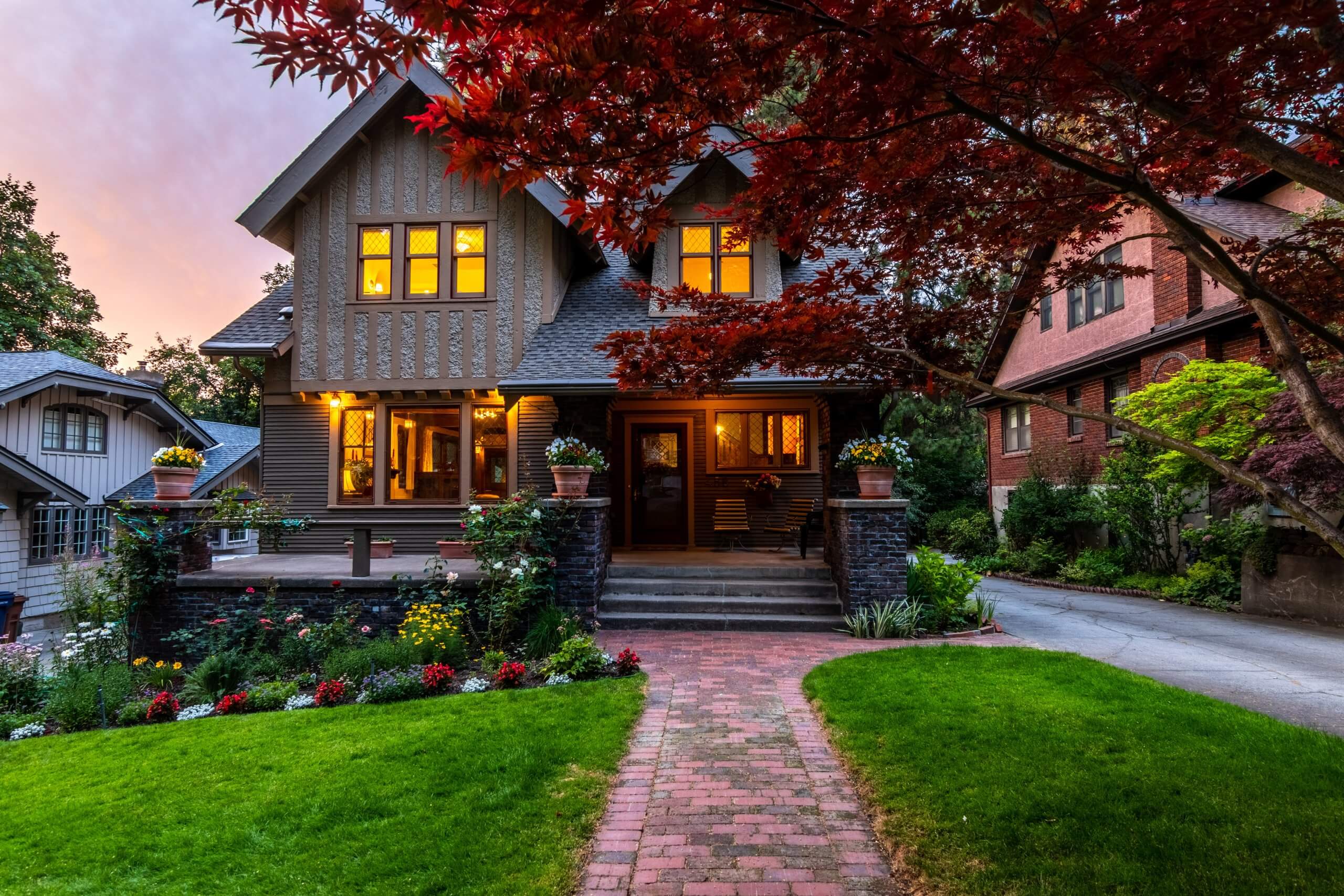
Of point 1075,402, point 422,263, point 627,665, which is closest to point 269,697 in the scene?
point 627,665

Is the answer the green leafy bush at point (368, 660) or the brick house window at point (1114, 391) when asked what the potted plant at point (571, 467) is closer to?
the green leafy bush at point (368, 660)

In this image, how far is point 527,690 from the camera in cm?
558

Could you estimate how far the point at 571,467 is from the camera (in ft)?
26.2

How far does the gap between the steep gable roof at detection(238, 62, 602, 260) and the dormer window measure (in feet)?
6.64

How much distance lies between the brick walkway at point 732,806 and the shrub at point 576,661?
544 millimetres

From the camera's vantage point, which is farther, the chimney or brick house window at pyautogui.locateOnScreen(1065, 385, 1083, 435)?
the chimney

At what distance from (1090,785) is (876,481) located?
4731mm

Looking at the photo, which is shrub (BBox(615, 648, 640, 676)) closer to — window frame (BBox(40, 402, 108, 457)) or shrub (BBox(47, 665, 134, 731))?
shrub (BBox(47, 665, 134, 731))

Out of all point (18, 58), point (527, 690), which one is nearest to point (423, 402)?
point (527, 690)

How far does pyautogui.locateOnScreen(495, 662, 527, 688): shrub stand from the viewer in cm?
580

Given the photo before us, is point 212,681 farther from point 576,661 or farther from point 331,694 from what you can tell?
point 576,661

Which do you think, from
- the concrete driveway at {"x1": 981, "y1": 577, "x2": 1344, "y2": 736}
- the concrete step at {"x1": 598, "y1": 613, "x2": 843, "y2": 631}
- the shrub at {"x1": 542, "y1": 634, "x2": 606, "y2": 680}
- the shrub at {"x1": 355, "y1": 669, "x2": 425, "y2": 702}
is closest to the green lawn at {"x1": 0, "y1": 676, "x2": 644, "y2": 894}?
the shrub at {"x1": 355, "y1": 669, "x2": 425, "y2": 702}

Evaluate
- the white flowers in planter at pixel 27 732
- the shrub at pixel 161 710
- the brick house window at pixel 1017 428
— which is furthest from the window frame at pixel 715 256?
the brick house window at pixel 1017 428

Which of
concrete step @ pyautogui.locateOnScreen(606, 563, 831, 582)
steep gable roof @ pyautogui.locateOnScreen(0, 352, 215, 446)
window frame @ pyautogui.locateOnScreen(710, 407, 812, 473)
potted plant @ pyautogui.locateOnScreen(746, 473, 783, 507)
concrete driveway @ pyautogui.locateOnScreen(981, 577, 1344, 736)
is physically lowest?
concrete driveway @ pyautogui.locateOnScreen(981, 577, 1344, 736)
